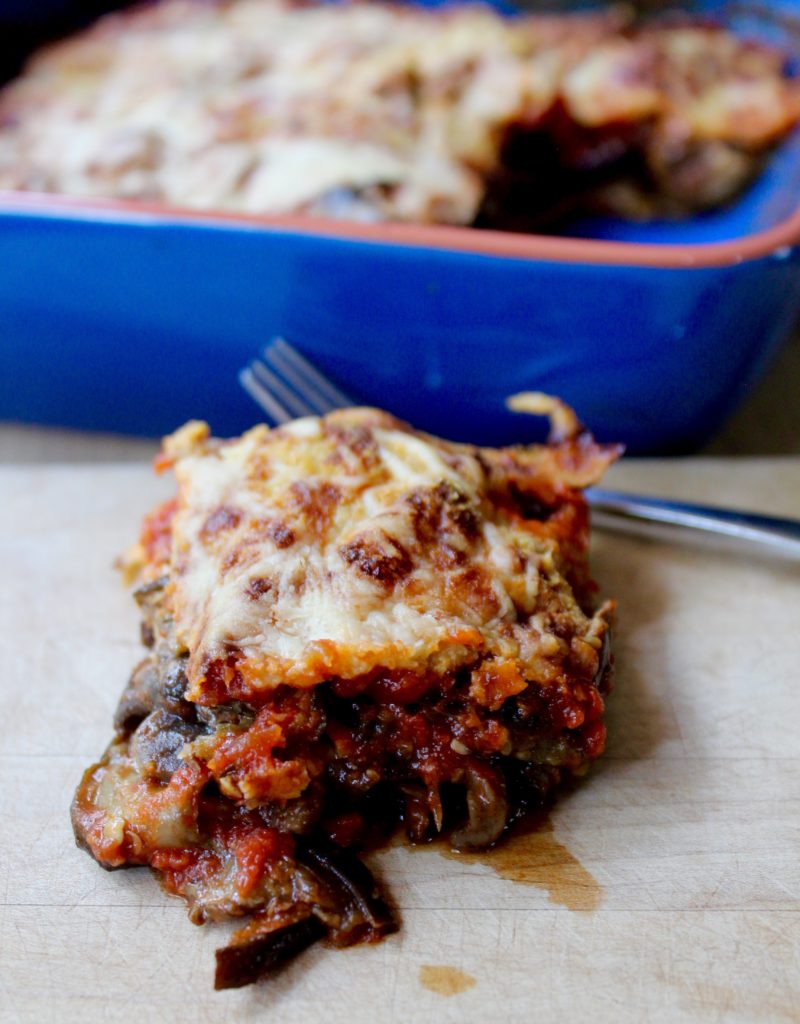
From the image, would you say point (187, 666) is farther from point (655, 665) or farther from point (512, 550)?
point (655, 665)

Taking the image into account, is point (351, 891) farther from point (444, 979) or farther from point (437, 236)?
point (437, 236)

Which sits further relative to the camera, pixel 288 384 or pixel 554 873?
pixel 288 384

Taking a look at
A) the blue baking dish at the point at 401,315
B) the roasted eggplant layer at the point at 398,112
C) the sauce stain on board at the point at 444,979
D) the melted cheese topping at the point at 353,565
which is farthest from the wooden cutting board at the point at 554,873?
the roasted eggplant layer at the point at 398,112

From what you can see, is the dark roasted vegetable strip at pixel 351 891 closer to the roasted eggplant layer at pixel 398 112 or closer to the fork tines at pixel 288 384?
the fork tines at pixel 288 384

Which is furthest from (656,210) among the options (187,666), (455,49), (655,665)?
(187,666)

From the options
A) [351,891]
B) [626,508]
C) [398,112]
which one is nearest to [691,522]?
[626,508]

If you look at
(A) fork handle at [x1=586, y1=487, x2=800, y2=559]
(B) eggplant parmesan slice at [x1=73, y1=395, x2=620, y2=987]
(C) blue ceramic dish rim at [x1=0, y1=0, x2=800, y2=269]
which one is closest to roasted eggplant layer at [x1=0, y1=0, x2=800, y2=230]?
(C) blue ceramic dish rim at [x1=0, y1=0, x2=800, y2=269]

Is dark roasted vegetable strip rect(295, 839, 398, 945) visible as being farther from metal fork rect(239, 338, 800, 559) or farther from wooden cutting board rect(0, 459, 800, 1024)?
metal fork rect(239, 338, 800, 559)

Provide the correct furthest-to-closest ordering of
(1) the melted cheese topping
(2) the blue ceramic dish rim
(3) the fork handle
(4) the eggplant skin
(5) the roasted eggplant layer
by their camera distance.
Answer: (5) the roasted eggplant layer
(2) the blue ceramic dish rim
(3) the fork handle
(1) the melted cheese topping
(4) the eggplant skin
